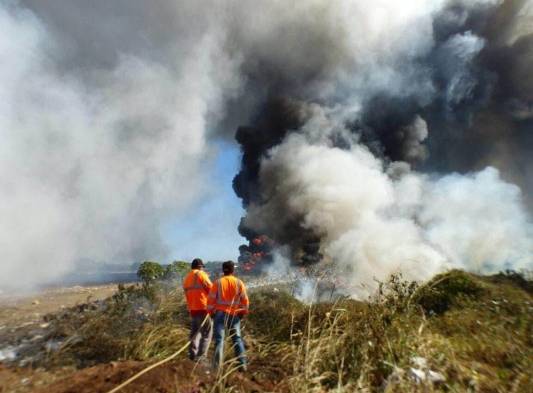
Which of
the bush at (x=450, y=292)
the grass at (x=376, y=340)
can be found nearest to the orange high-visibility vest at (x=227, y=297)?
the grass at (x=376, y=340)

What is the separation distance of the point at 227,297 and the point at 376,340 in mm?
2994

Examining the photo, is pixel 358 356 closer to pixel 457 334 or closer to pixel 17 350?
pixel 457 334

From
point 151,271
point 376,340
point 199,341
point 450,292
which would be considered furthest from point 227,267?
point 151,271

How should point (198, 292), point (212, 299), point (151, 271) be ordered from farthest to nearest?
point (151, 271), point (198, 292), point (212, 299)

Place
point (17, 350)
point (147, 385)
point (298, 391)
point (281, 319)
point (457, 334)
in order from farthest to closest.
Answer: point (281, 319)
point (17, 350)
point (457, 334)
point (147, 385)
point (298, 391)

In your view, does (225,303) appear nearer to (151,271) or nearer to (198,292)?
(198,292)

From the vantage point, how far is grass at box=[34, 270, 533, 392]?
4.38 meters

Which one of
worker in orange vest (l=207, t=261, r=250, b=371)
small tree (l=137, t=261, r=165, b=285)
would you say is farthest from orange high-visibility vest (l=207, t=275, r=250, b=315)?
small tree (l=137, t=261, r=165, b=285)

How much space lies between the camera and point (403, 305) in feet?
19.9

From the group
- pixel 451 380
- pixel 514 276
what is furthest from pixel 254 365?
pixel 514 276

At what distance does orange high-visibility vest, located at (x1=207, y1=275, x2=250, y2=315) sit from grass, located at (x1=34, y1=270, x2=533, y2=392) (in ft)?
2.50

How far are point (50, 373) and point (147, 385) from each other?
3.54 m

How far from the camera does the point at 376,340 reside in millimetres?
5035

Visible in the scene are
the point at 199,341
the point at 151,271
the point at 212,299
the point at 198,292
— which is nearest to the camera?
the point at 212,299
